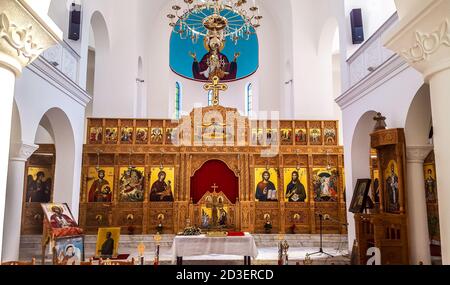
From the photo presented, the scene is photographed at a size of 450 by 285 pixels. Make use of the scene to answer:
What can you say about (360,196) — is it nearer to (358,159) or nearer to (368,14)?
(358,159)

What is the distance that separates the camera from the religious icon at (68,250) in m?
6.81

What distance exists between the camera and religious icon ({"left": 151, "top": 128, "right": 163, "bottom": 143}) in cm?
1311

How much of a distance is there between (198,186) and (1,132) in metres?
10.6

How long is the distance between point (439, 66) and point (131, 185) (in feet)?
36.5

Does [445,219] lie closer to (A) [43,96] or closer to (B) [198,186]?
(A) [43,96]

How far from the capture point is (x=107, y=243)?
7.96 m

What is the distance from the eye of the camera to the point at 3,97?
9.59 feet

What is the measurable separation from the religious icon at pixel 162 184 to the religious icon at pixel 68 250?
5343 millimetres

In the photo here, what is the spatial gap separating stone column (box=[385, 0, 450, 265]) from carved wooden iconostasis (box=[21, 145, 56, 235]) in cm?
1210

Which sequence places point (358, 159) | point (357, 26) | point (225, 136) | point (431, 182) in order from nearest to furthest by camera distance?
point (431, 182)
point (358, 159)
point (357, 26)
point (225, 136)

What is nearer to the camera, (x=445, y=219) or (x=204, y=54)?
(x=445, y=219)

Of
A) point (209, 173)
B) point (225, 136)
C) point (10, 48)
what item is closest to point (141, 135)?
point (209, 173)

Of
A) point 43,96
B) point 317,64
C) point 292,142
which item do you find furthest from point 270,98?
point 43,96

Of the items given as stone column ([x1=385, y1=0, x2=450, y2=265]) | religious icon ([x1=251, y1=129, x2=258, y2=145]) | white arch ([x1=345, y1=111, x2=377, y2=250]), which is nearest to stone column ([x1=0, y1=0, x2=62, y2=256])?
stone column ([x1=385, y1=0, x2=450, y2=265])
